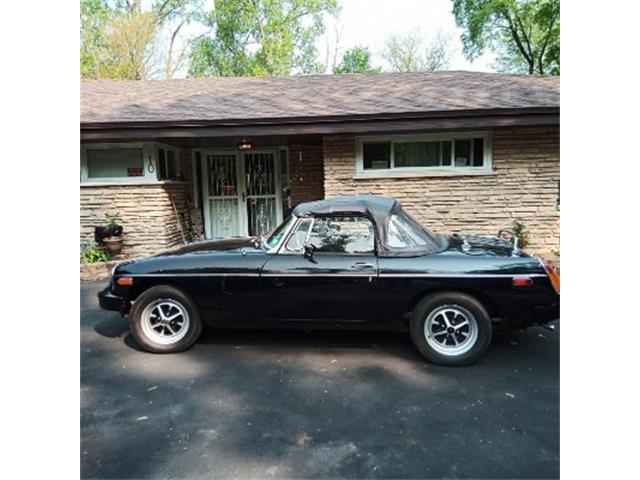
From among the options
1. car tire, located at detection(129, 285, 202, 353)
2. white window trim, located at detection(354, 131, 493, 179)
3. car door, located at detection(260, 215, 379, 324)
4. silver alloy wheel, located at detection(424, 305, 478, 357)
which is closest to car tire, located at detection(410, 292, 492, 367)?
silver alloy wheel, located at detection(424, 305, 478, 357)

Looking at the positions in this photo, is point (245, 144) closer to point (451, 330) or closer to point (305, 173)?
point (305, 173)

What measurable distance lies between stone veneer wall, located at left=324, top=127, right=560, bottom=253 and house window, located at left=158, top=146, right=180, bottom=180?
3.38 m

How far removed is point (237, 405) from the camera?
3.36m

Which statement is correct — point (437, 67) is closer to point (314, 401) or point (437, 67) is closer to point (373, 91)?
point (373, 91)

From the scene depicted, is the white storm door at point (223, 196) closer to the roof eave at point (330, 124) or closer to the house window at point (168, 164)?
the house window at point (168, 164)

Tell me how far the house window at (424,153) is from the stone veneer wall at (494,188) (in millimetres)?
187

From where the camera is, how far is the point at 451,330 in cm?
403

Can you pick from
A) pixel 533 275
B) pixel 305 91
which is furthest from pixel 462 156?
pixel 533 275

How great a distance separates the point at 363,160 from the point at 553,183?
3515mm

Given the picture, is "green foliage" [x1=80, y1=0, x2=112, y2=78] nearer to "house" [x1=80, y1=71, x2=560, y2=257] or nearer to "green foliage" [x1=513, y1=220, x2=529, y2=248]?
"house" [x1=80, y1=71, x2=560, y2=257]

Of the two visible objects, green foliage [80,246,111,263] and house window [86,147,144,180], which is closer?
green foliage [80,246,111,263]

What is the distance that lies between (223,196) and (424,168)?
4837mm

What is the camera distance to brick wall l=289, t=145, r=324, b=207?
33.5 feet

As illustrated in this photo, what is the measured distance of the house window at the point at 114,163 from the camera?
28.4 feet
